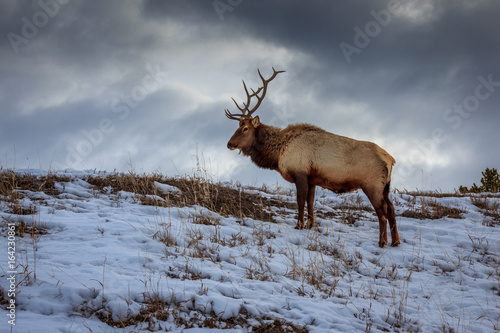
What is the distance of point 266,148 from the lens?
8469mm

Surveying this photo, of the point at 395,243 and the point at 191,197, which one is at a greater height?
the point at 191,197

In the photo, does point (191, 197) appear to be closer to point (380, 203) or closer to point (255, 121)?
point (255, 121)

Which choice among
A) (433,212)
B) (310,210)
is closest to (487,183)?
(433,212)

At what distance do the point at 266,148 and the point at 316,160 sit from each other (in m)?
1.54

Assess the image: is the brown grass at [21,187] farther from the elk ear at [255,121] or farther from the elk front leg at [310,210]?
the elk front leg at [310,210]

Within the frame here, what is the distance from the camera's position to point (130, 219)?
6.07 meters

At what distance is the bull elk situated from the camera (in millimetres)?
6840

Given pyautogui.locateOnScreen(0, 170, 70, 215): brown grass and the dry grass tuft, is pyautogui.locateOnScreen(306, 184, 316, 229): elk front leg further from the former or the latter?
pyautogui.locateOnScreen(0, 170, 70, 215): brown grass

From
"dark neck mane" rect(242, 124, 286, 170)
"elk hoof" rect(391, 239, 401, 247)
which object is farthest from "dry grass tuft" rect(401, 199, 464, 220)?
"dark neck mane" rect(242, 124, 286, 170)

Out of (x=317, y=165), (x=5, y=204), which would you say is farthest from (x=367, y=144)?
(x=5, y=204)

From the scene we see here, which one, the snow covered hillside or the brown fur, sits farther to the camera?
the brown fur

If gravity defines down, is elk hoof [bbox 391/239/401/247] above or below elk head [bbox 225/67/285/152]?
below

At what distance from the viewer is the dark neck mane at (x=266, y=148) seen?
830cm

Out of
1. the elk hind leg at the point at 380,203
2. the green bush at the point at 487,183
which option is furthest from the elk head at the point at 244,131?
the green bush at the point at 487,183
